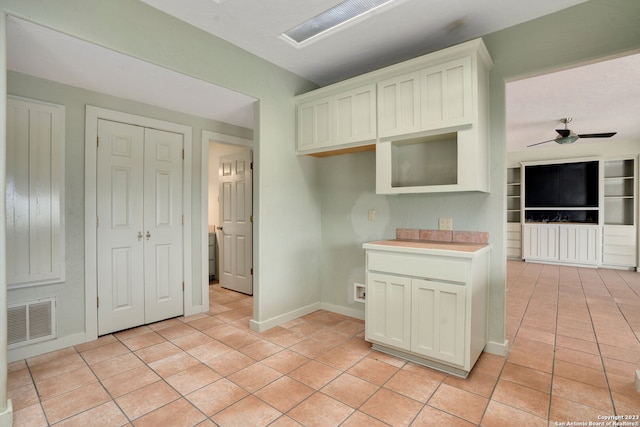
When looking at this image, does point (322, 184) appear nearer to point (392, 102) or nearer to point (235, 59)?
point (392, 102)

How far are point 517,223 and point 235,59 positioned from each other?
24.8ft

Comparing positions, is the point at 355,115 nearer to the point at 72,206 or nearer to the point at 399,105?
the point at 399,105

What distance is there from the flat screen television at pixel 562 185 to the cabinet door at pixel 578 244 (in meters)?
0.56

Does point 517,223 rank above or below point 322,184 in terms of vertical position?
below

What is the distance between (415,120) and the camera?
2619mm

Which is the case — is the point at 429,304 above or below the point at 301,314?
above

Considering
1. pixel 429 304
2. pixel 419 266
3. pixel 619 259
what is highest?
pixel 419 266

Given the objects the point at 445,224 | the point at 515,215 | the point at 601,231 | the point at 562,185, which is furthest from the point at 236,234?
the point at 601,231

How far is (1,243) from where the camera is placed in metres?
1.77

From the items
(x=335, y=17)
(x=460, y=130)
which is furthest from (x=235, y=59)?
(x=460, y=130)

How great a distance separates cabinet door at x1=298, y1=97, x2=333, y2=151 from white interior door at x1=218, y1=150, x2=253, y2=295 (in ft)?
4.24

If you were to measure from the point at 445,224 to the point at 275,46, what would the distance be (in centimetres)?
227

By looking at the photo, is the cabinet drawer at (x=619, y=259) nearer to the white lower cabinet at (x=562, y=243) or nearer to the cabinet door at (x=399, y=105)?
the white lower cabinet at (x=562, y=243)

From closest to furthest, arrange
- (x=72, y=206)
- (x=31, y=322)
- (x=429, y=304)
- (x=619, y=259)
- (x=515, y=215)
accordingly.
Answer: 1. (x=429, y=304)
2. (x=31, y=322)
3. (x=72, y=206)
4. (x=619, y=259)
5. (x=515, y=215)
